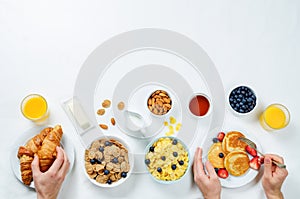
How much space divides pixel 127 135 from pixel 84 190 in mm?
280

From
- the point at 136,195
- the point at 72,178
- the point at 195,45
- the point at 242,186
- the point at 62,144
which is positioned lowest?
the point at 242,186

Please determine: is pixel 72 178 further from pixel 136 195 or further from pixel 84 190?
pixel 136 195

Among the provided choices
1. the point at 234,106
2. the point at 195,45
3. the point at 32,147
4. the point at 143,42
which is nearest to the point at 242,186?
the point at 234,106

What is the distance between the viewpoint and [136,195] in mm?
1445

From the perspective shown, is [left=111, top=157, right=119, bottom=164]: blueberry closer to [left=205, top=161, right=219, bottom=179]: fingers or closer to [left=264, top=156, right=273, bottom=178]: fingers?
[left=205, top=161, right=219, bottom=179]: fingers

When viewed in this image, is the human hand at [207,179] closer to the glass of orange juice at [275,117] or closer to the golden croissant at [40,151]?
the glass of orange juice at [275,117]

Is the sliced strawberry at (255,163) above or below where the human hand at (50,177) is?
below

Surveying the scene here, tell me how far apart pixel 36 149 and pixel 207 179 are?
0.67 metres

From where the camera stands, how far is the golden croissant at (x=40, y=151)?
1.36 meters

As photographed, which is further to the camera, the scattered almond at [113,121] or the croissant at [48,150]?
the scattered almond at [113,121]

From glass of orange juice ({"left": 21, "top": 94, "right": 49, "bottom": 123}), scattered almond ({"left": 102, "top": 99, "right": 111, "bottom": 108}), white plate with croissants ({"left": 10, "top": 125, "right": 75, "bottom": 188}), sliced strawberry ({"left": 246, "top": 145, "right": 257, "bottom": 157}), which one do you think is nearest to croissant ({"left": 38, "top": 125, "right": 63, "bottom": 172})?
white plate with croissants ({"left": 10, "top": 125, "right": 75, "bottom": 188})

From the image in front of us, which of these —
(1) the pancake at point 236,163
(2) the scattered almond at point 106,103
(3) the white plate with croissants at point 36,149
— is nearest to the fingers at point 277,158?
(1) the pancake at point 236,163

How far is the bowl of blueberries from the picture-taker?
4.84ft

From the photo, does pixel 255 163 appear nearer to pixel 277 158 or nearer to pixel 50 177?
pixel 277 158
